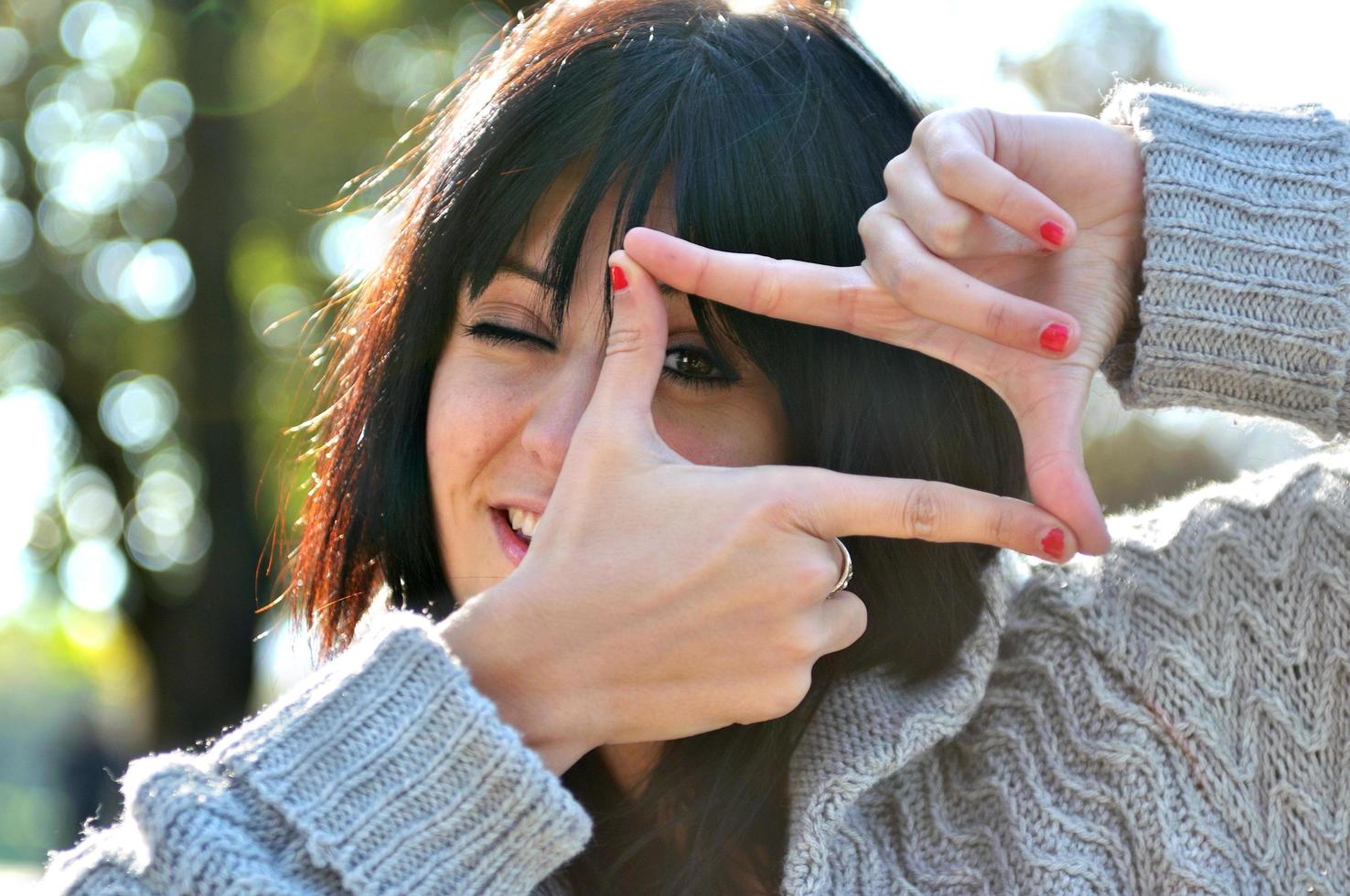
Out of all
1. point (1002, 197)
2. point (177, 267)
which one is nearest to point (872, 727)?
point (1002, 197)

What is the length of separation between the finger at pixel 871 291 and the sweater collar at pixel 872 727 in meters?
0.50

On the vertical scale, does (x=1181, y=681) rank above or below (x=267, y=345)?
above

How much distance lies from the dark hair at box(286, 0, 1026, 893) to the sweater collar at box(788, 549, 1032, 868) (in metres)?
0.02

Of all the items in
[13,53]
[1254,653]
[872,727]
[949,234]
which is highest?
[13,53]

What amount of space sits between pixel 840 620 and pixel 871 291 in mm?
402

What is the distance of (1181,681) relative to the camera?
1645mm

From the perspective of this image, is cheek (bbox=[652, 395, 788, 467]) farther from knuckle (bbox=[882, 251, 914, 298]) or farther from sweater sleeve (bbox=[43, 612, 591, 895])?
sweater sleeve (bbox=[43, 612, 591, 895])

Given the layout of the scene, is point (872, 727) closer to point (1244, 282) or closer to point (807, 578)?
point (807, 578)

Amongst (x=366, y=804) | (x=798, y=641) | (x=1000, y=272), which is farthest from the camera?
(x=1000, y=272)

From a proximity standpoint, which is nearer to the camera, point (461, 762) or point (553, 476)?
point (461, 762)

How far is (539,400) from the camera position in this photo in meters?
1.70

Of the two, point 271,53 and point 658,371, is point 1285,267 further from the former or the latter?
point 271,53

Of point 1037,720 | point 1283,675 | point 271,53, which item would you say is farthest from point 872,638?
point 271,53

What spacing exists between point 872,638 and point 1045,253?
59cm
